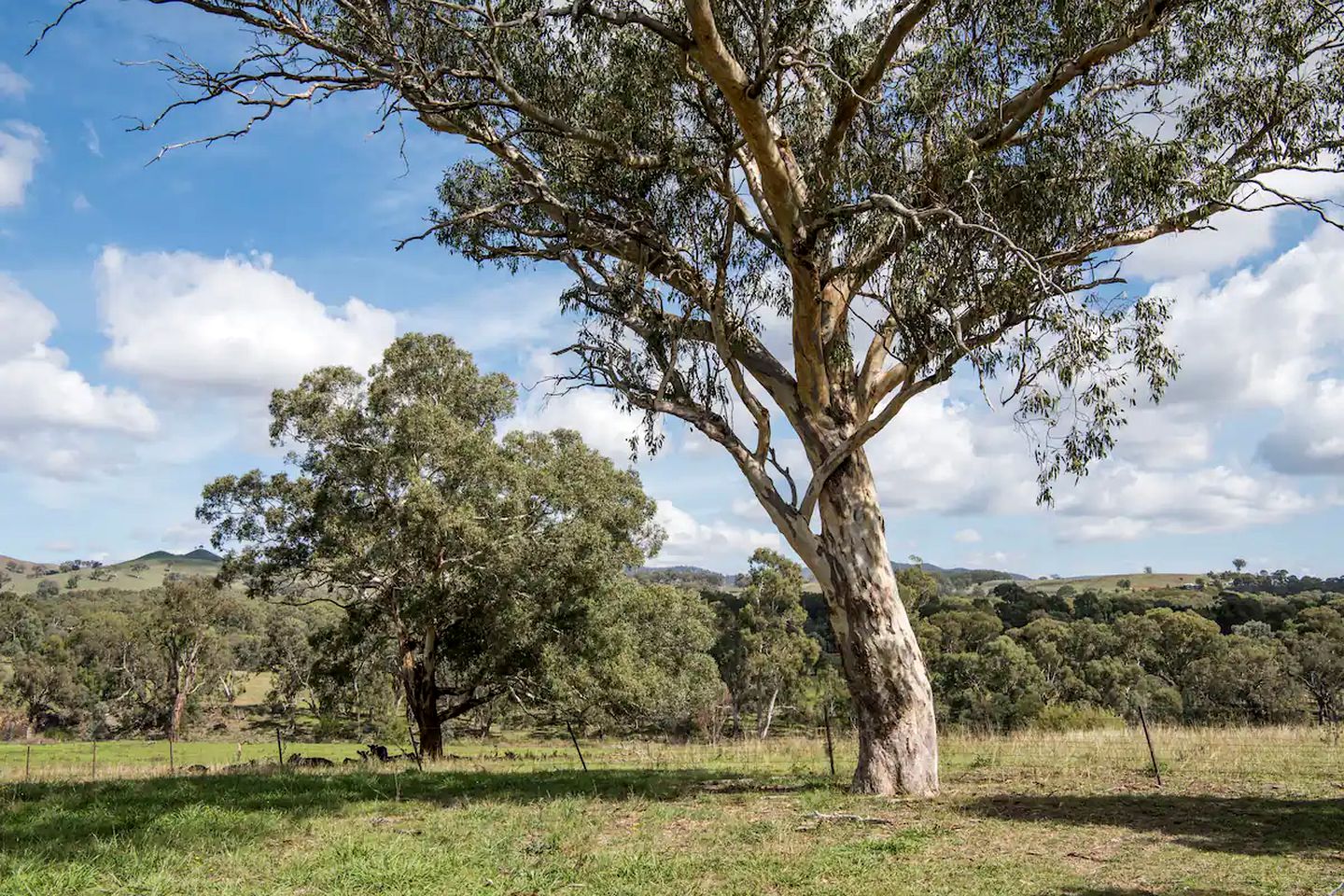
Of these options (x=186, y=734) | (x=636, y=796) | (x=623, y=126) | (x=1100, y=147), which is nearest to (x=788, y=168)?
(x=623, y=126)

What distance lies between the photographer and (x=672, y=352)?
11.7 meters

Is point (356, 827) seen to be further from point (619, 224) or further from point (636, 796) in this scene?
point (619, 224)

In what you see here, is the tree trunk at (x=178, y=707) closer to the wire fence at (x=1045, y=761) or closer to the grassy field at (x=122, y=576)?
the wire fence at (x=1045, y=761)

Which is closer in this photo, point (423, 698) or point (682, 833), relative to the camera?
point (682, 833)

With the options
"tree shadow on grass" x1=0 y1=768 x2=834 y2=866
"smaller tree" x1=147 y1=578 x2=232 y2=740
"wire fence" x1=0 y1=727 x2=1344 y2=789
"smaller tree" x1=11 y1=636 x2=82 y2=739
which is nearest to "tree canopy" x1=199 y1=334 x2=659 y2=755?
"wire fence" x1=0 y1=727 x2=1344 y2=789

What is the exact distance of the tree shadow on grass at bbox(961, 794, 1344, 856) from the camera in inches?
279

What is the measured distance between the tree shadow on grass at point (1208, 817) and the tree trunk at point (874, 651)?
0.94 m

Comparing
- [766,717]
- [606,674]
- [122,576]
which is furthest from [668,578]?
[122,576]

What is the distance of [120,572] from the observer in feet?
532

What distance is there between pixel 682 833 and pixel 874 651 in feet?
11.8

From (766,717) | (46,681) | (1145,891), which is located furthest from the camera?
(46,681)

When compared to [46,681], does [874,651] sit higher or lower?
higher

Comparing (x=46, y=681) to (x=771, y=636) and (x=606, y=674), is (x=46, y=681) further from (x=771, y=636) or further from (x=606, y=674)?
(x=606, y=674)

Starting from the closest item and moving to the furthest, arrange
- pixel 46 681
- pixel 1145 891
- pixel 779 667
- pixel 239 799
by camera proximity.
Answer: pixel 1145 891 < pixel 239 799 < pixel 779 667 < pixel 46 681
